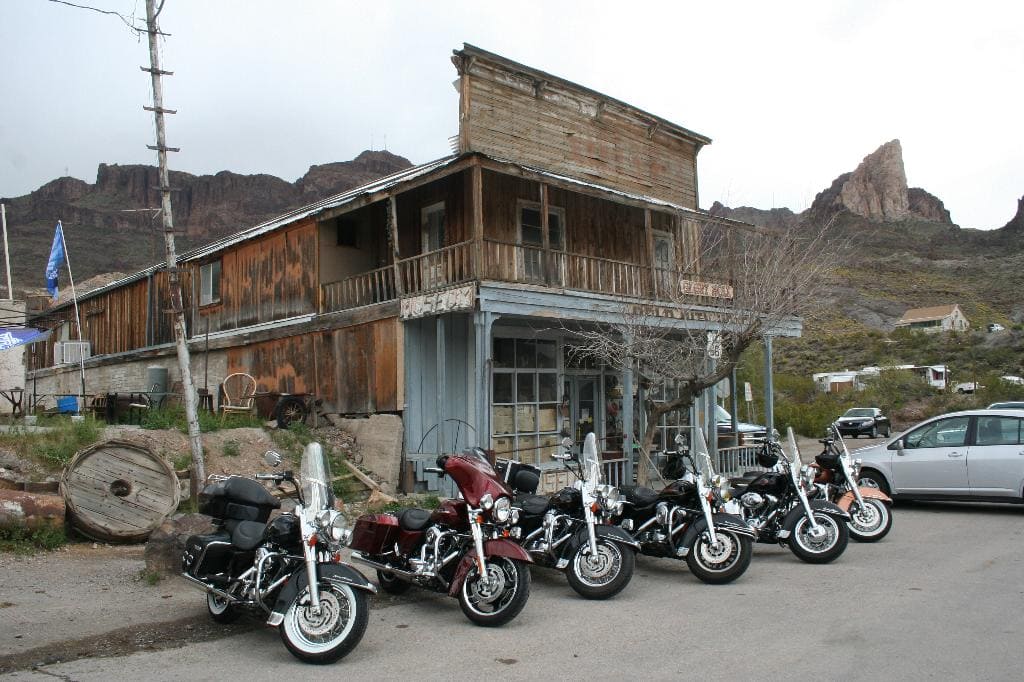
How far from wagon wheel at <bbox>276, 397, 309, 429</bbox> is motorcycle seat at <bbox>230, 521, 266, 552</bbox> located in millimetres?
8727

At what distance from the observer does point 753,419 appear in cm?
3002

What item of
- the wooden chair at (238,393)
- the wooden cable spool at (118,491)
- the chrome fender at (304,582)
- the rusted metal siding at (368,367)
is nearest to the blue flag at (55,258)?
the wooden chair at (238,393)

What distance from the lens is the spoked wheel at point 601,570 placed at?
6.96 metres

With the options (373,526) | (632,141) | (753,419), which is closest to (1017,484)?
(373,526)

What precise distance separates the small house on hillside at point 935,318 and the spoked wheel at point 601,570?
5430 centimetres

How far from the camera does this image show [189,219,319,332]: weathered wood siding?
1647 centimetres

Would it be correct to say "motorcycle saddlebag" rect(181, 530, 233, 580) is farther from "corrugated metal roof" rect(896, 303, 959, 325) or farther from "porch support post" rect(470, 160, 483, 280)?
"corrugated metal roof" rect(896, 303, 959, 325)

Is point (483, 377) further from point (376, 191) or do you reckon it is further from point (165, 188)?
point (165, 188)

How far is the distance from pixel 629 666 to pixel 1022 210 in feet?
329

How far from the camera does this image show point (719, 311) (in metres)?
15.3

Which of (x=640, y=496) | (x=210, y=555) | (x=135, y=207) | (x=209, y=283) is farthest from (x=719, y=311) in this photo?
(x=135, y=207)

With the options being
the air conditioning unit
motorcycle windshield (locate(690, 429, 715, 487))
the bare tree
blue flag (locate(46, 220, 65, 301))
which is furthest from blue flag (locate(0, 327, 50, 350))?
motorcycle windshield (locate(690, 429, 715, 487))

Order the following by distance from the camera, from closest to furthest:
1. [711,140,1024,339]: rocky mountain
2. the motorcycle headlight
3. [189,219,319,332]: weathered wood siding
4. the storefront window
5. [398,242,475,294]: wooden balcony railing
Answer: the motorcycle headlight < [398,242,475,294]: wooden balcony railing < the storefront window < [189,219,319,332]: weathered wood siding < [711,140,1024,339]: rocky mountain

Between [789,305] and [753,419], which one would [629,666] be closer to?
[789,305]
